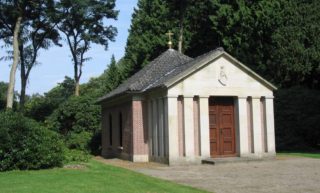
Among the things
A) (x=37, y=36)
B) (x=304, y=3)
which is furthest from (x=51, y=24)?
(x=304, y=3)

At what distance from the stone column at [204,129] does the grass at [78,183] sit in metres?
7.75

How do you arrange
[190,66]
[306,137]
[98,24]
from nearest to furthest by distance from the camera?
[190,66] < [306,137] < [98,24]

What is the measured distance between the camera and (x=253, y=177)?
653 inches

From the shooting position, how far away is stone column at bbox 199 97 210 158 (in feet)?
76.5

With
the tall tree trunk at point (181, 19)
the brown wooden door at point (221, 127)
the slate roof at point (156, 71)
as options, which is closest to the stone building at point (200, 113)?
Answer: the brown wooden door at point (221, 127)

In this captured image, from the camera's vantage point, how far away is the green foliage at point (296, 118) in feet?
106

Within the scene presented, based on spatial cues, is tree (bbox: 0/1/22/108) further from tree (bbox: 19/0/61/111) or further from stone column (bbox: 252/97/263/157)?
stone column (bbox: 252/97/263/157)

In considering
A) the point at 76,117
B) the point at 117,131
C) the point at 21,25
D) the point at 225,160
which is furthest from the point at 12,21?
the point at 225,160

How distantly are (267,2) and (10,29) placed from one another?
21817 mm

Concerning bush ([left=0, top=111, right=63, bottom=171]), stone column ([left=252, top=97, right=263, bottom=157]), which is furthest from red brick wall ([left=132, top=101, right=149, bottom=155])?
bush ([left=0, top=111, right=63, bottom=171])

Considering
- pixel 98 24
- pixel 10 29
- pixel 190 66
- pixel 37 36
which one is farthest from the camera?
pixel 98 24

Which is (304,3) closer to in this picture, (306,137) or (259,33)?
(259,33)

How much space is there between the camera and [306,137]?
33.0 metres

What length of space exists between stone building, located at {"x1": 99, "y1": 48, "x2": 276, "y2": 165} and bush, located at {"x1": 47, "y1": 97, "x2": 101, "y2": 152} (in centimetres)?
1162
